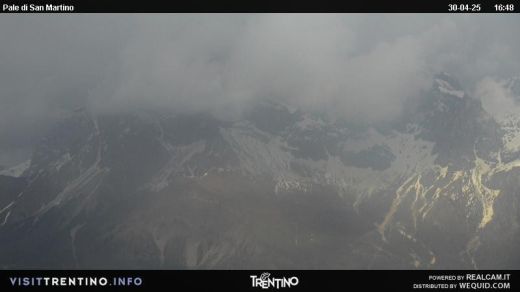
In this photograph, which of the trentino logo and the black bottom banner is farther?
the trentino logo

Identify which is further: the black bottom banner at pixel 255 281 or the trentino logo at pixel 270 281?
the trentino logo at pixel 270 281

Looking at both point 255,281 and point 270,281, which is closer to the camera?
point 255,281
